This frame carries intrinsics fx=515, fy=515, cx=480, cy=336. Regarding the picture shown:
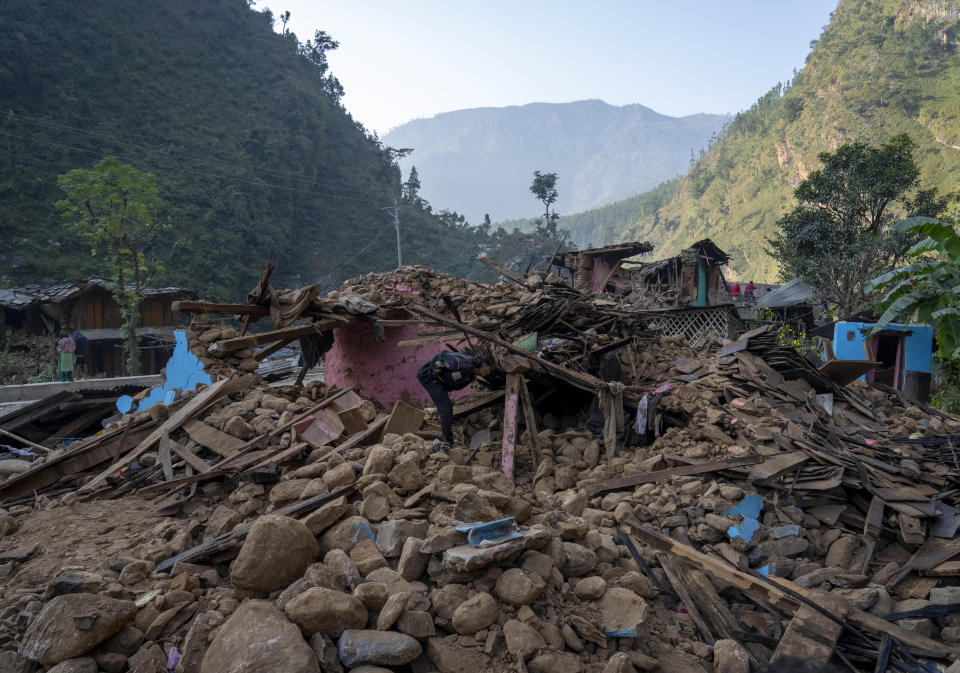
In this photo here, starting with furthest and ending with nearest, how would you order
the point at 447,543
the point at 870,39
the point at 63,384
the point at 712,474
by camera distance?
the point at 870,39
the point at 63,384
the point at 712,474
the point at 447,543

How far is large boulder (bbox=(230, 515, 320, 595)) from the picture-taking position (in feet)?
8.72

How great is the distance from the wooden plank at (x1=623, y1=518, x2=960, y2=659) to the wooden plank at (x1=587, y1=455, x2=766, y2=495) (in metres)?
0.87

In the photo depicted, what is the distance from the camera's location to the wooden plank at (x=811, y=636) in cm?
326

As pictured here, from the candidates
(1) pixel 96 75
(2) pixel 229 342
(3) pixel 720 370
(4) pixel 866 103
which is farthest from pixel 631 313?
(4) pixel 866 103

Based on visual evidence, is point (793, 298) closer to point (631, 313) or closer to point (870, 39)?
point (631, 313)

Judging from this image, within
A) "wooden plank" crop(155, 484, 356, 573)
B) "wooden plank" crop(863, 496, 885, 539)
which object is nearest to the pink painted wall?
"wooden plank" crop(155, 484, 356, 573)

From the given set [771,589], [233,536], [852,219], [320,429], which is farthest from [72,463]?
[852,219]

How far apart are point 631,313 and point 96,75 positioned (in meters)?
43.9

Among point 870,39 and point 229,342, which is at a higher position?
point 870,39

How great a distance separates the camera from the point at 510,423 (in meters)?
6.25

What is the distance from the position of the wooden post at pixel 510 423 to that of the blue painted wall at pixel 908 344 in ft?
39.2

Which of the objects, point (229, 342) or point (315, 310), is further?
point (315, 310)

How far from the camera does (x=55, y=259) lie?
25812mm

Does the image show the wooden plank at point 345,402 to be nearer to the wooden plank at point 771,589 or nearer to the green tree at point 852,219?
the wooden plank at point 771,589
